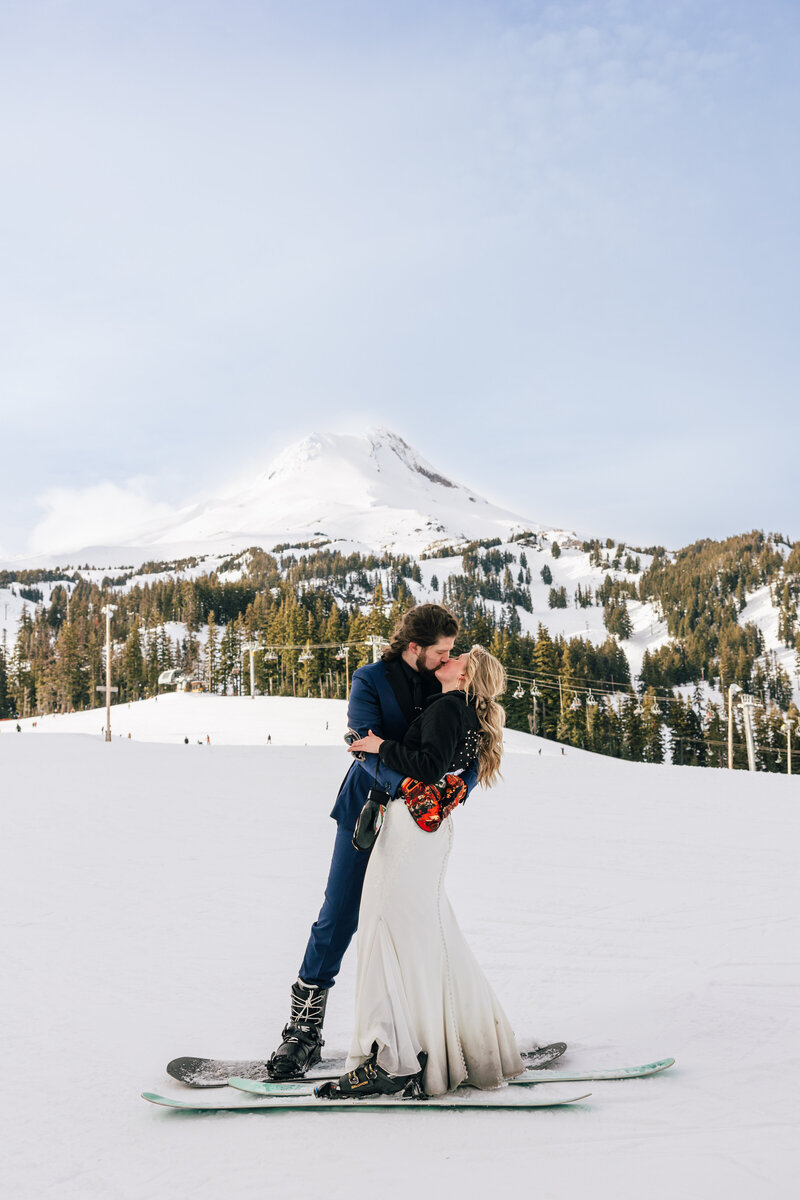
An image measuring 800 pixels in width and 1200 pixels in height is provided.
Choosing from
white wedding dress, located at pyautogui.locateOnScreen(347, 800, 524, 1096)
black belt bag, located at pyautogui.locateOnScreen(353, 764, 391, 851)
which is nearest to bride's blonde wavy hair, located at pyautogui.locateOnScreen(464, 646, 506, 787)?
Answer: white wedding dress, located at pyautogui.locateOnScreen(347, 800, 524, 1096)

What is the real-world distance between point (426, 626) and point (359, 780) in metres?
0.83

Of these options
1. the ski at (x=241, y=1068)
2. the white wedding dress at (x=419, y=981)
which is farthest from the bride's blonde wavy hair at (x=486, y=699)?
the ski at (x=241, y=1068)

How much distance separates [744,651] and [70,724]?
114 m

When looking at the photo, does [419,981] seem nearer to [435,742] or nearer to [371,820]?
[371,820]

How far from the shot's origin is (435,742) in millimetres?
3357

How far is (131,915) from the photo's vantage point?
6.71 m

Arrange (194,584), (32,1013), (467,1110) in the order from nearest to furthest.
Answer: (467,1110), (32,1013), (194,584)

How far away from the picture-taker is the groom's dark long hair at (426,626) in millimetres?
3686

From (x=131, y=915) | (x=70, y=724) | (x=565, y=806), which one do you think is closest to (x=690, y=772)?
(x=565, y=806)

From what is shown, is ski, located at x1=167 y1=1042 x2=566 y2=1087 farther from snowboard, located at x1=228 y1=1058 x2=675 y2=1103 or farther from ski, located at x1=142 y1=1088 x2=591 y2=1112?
ski, located at x1=142 y1=1088 x2=591 y2=1112

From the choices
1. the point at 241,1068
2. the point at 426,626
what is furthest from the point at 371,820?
the point at 241,1068

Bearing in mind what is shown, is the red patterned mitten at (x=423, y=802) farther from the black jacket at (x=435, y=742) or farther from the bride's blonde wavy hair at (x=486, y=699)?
the bride's blonde wavy hair at (x=486, y=699)

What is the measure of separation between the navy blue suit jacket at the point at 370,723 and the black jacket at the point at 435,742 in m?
0.14

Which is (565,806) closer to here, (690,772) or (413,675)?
(690,772)
